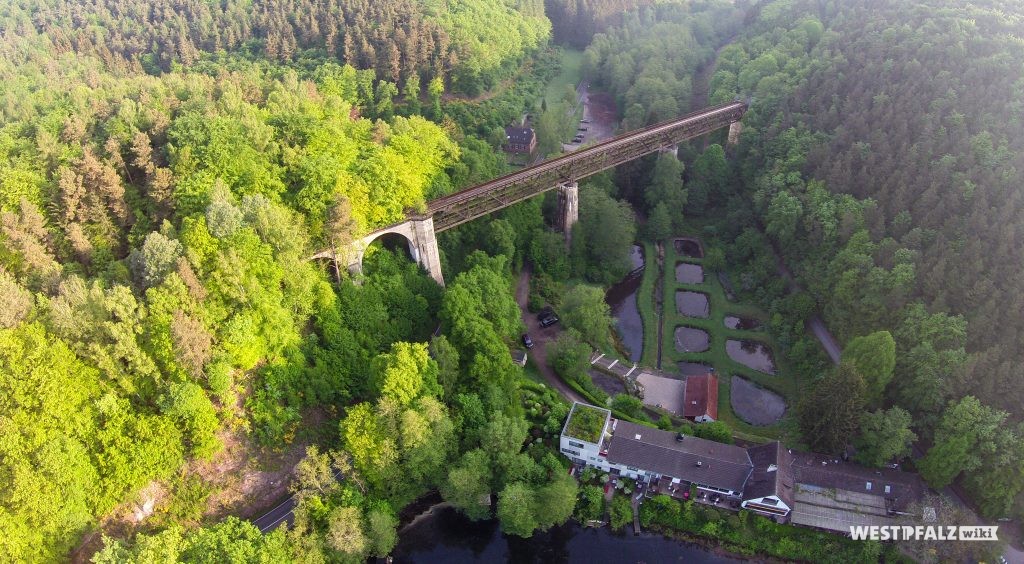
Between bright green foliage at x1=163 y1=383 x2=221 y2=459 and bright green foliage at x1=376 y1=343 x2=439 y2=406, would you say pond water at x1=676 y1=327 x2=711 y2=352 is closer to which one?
bright green foliage at x1=376 y1=343 x2=439 y2=406

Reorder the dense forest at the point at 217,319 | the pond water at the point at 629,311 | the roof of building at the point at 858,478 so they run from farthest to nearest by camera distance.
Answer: the pond water at the point at 629,311
the roof of building at the point at 858,478
the dense forest at the point at 217,319

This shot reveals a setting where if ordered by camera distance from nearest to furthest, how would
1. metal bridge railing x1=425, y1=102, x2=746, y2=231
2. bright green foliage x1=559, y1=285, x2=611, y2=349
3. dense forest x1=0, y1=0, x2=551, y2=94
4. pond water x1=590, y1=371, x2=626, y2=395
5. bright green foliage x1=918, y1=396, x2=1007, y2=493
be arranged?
1. bright green foliage x1=918, y1=396, x2=1007, y2=493
2. pond water x1=590, y1=371, x2=626, y2=395
3. bright green foliage x1=559, y1=285, x2=611, y2=349
4. metal bridge railing x1=425, y1=102, x2=746, y2=231
5. dense forest x1=0, y1=0, x2=551, y2=94

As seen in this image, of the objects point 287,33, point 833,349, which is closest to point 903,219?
point 833,349

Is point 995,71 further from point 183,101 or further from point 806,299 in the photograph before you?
point 183,101

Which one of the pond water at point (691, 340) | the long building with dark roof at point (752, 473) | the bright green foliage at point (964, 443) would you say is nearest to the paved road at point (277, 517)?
the long building with dark roof at point (752, 473)

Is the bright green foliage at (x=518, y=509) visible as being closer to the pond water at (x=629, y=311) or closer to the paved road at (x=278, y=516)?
the paved road at (x=278, y=516)

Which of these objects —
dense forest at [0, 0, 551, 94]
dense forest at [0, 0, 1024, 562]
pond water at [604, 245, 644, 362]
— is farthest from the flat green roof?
dense forest at [0, 0, 551, 94]
